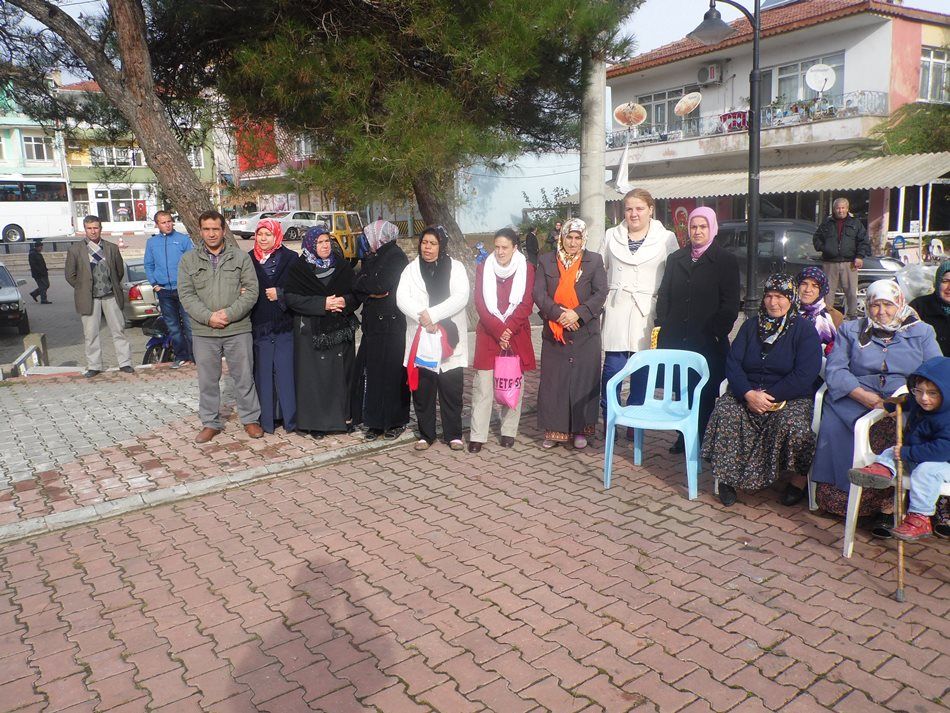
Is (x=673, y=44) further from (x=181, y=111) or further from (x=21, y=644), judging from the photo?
(x=21, y=644)

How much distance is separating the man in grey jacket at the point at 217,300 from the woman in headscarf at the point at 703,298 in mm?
3332

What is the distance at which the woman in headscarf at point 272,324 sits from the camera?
6.38m

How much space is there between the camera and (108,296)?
9.15 m

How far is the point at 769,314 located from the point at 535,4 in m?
4.27

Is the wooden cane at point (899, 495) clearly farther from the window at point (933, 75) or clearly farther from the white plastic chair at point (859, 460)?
the window at point (933, 75)

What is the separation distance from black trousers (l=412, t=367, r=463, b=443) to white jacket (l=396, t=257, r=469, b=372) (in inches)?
4.5

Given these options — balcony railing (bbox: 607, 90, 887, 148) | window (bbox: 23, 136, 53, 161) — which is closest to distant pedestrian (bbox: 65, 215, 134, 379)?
balcony railing (bbox: 607, 90, 887, 148)

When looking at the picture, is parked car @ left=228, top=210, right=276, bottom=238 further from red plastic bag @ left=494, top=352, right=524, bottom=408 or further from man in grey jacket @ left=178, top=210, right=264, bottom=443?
red plastic bag @ left=494, top=352, right=524, bottom=408

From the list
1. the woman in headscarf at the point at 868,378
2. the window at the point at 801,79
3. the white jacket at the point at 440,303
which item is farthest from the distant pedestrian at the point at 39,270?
the window at the point at 801,79

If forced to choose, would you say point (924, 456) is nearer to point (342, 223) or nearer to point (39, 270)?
point (39, 270)

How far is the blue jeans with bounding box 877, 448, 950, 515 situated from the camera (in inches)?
152

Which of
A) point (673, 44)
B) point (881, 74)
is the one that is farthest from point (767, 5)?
point (881, 74)

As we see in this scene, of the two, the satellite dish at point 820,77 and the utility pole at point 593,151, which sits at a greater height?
the satellite dish at point 820,77

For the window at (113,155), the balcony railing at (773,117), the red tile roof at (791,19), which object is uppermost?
the red tile roof at (791,19)
